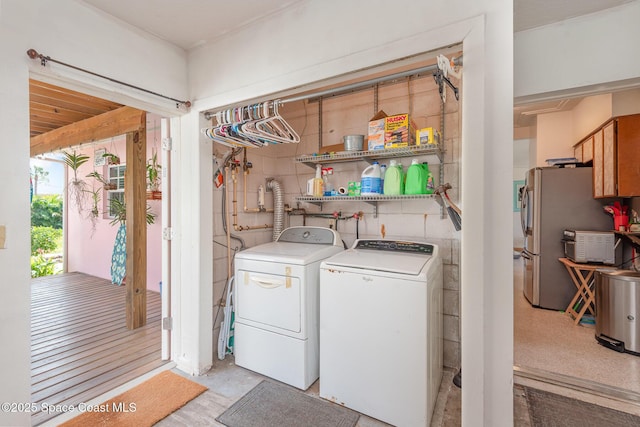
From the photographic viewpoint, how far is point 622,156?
9.30ft

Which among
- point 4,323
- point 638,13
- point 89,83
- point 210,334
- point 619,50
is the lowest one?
point 210,334

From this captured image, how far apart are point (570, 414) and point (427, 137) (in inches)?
81.4

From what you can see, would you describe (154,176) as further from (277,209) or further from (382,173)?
(382,173)

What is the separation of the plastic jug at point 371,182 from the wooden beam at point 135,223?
2571mm

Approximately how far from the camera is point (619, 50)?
1720mm

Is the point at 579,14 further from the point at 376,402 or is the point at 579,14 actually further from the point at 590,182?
the point at 376,402

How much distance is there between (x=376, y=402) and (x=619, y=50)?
262cm

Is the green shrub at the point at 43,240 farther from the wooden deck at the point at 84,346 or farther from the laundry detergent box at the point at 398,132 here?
the laundry detergent box at the point at 398,132

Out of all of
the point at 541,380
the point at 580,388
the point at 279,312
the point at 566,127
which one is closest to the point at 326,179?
the point at 279,312

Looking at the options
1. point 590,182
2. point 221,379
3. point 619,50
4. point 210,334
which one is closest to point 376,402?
point 221,379

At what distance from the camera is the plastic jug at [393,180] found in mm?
2225

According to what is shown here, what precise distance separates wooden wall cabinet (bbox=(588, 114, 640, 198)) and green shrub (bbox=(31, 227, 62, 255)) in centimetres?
957

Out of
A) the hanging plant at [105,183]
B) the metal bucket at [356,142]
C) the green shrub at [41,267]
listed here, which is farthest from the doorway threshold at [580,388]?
the green shrub at [41,267]

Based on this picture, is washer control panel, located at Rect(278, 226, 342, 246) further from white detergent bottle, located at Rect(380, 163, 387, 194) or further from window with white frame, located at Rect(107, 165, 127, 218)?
window with white frame, located at Rect(107, 165, 127, 218)
